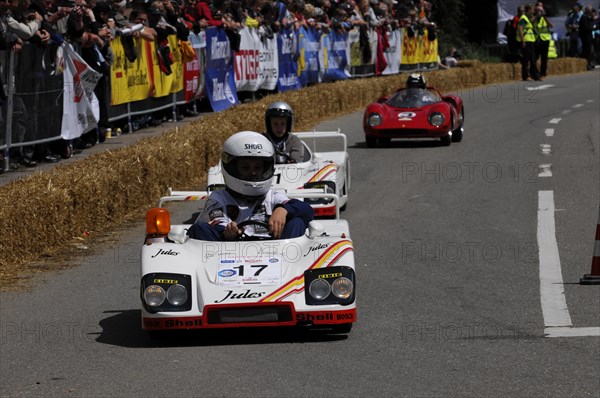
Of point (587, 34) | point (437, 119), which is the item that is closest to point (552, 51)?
point (587, 34)

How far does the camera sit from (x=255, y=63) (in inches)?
915

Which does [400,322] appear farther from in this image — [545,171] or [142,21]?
[142,21]

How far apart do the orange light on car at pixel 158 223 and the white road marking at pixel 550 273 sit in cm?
255

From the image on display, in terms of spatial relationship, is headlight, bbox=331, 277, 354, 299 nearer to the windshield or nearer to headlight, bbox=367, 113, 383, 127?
headlight, bbox=367, 113, 383, 127

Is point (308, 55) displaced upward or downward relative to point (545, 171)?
upward

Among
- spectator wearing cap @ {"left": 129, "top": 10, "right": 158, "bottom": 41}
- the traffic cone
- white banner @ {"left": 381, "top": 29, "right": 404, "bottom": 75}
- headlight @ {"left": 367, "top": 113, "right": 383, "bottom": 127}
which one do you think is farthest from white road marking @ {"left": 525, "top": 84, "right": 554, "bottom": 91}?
the traffic cone

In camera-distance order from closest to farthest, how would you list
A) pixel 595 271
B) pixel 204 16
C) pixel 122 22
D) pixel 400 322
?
1. pixel 400 322
2. pixel 595 271
3. pixel 122 22
4. pixel 204 16

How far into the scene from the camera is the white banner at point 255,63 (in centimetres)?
2247

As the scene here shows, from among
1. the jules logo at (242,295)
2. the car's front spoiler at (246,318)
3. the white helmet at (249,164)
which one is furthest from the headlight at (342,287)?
the white helmet at (249,164)

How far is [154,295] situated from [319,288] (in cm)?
101

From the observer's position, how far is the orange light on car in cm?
813

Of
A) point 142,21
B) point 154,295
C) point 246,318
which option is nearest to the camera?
point 246,318

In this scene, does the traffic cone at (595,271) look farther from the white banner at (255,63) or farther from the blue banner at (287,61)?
the blue banner at (287,61)

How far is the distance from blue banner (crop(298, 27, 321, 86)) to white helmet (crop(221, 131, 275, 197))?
1764 cm
